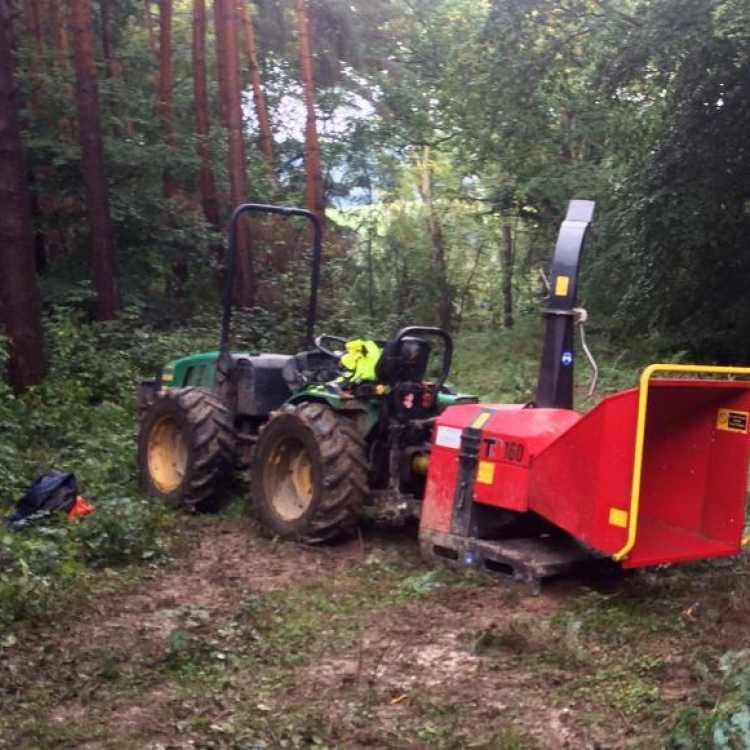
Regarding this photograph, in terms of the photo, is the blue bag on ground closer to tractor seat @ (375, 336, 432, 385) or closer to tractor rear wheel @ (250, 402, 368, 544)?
tractor rear wheel @ (250, 402, 368, 544)

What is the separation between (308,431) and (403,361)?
0.77m

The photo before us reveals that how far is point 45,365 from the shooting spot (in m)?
11.9

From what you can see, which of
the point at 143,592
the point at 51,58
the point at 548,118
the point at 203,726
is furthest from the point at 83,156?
the point at 203,726

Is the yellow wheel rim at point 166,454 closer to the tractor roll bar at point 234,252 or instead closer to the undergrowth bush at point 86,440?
the undergrowth bush at point 86,440

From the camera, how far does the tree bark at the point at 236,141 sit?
1709 centimetres

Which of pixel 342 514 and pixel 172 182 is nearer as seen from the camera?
pixel 342 514

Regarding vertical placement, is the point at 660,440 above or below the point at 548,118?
below

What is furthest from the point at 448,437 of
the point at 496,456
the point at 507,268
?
the point at 507,268

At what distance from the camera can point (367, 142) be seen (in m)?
26.1

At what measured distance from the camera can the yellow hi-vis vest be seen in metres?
6.81

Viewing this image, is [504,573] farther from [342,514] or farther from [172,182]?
[172,182]

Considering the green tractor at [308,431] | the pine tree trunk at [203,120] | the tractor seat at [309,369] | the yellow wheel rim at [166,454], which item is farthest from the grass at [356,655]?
the pine tree trunk at [203,120]

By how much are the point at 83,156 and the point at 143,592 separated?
10659 millimetres

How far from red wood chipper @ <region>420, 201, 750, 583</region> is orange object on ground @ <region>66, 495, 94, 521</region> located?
2.35 m
